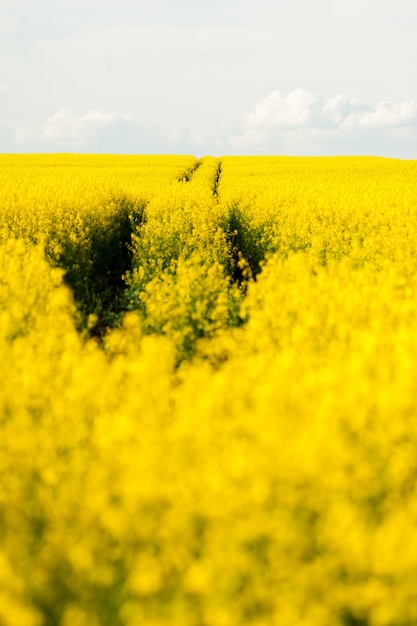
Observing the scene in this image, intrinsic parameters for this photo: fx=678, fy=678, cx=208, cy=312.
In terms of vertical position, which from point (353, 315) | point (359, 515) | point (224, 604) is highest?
point (353, 315)

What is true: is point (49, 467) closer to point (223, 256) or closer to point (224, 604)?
point (224, 604)

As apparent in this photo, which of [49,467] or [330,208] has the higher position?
[330,208]

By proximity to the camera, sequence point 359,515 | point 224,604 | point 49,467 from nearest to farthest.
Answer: point 224,604
point 359,515
point 49,467

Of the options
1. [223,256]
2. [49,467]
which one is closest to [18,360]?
[49,467]

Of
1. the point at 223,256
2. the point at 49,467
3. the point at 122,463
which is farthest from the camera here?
the point at 223,256

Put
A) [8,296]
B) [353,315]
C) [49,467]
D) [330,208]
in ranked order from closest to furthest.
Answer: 1. [49,467]
2. [353,315]
3. [8,296]
4. [330,208]

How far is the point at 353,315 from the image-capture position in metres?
6.36

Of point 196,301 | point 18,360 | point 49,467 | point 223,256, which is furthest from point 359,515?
point 223,256

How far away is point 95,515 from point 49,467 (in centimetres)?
48

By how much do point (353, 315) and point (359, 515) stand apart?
350 cm

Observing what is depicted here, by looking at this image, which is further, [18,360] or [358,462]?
[18,360]

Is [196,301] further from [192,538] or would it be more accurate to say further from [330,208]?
A: [330,208]

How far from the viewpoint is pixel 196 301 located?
759 centimetres

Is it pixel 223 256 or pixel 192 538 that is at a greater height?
pixel 223 256
